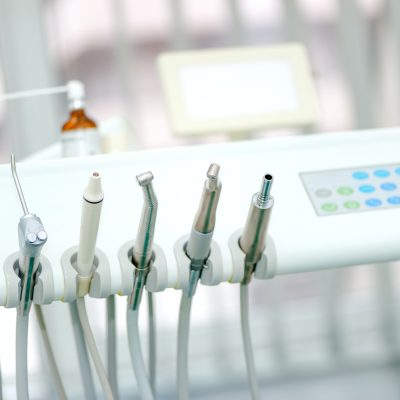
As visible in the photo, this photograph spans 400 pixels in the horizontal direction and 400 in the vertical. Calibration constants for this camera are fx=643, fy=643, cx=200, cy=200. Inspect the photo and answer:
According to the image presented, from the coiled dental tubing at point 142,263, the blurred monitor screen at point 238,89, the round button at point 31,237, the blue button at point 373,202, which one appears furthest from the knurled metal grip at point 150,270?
the blurred monitor screen at point 238,89

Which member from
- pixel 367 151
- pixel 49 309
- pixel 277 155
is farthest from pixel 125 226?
pixel 49 309

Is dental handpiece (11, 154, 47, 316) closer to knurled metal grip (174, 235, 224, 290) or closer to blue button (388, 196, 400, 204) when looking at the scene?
knurled metal grip (174, 235, 224, 290)

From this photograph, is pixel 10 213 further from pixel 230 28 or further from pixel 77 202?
pixel 230 28

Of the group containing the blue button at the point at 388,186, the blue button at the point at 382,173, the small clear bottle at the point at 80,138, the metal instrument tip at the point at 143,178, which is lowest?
the blue button at the point at 388,186

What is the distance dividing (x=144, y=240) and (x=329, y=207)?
22cm

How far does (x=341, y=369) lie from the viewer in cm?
229

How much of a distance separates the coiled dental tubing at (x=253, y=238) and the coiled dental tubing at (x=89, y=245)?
14 centimetres

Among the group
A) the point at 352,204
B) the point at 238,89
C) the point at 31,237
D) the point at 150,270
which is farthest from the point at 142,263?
the point at 238,89

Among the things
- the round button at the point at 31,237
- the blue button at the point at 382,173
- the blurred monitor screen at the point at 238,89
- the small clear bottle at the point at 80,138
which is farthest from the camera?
the blurred monitor screen at the point at 238,89

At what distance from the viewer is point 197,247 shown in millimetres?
615

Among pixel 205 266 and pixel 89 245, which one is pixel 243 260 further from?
pixel 89 245

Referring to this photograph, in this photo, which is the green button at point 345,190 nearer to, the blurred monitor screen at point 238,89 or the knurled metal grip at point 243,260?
the knurled metal grip at point 243,260

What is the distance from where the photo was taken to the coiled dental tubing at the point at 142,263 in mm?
553

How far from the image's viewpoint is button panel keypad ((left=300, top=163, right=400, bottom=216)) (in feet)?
2.29
